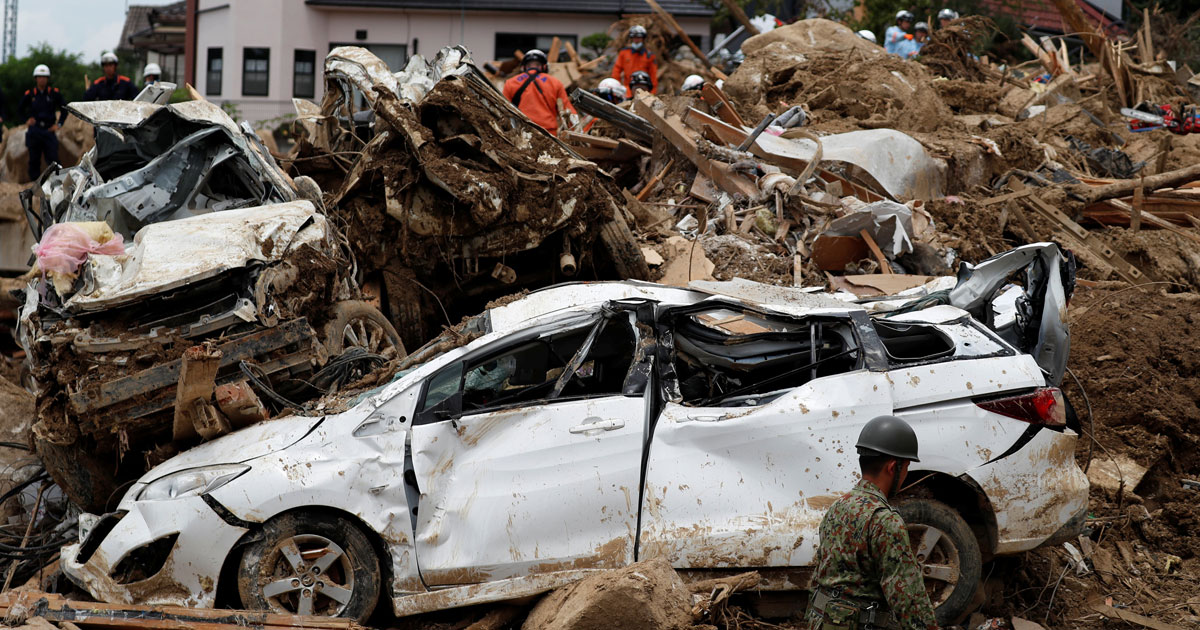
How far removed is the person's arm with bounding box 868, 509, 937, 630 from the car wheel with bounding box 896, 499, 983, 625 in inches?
70.4

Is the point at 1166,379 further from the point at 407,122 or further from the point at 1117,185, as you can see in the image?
the point at 407,122

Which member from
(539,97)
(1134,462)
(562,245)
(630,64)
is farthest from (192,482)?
(630,64)

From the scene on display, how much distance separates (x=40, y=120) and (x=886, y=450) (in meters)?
14.5

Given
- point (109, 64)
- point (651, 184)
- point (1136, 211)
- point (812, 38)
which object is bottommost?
point (651, 184)

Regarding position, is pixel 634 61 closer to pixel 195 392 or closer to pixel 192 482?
pixel 195 392

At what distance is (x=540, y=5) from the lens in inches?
1293

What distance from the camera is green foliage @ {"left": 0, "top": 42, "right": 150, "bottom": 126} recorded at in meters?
37.4

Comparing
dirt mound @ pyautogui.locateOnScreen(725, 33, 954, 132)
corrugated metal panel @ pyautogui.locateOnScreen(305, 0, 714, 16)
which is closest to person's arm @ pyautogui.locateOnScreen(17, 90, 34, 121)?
dirt mound @ pyautogui.locateOnScreen(725, 33, 954, 132)

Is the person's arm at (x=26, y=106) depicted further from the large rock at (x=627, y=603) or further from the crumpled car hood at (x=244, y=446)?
the large rock at (x=627, y=603)

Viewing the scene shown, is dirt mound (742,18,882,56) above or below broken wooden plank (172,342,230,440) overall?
above

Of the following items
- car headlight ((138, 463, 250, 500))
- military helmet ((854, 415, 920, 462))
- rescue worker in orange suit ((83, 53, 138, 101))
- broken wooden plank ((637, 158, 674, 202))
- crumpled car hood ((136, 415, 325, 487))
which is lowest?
car headlight ((138, 463, 250, 500))

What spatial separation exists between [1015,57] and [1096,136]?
11986 mm

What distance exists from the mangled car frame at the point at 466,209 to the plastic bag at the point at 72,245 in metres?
2.04

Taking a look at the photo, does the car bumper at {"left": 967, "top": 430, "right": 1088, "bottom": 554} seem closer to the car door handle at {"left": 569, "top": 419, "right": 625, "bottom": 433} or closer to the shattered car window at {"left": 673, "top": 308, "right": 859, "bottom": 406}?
the shattered car window at {"left": 673, "top": 308, "right": 859, "bottom": 406}
